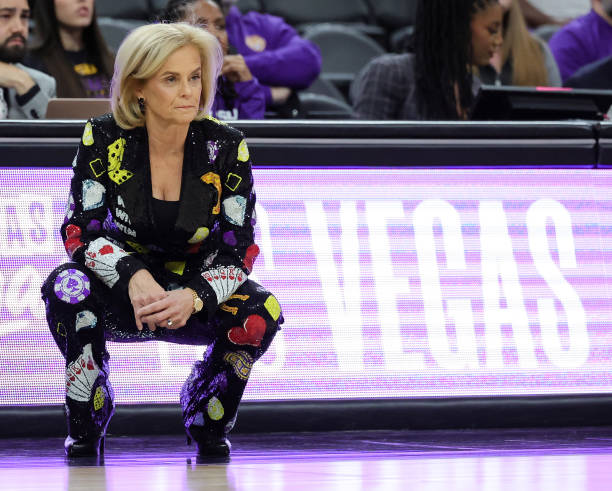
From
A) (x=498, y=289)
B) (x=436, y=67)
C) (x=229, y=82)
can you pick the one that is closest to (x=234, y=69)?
(x=229, y=82)

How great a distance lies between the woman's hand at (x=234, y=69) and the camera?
15.1 feet

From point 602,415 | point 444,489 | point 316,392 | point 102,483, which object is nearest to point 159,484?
point 102,483

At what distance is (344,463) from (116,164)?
2.83 ft

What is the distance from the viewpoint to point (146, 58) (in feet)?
8.38

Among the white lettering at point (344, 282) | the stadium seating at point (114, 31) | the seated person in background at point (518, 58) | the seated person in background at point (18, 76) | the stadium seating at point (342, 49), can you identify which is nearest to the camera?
the white lettering at point (344, 282)

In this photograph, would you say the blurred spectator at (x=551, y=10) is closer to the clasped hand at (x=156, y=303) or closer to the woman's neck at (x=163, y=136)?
the woman's neck at (x=163, y=136)

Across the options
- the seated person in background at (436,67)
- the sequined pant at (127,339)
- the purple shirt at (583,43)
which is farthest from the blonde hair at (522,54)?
the sequined pant at (127,339)

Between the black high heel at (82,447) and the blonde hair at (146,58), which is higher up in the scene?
the blonde hair at (146,58)

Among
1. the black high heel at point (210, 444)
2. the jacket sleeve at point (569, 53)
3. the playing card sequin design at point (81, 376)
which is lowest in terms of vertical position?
the black high heel at point (210, 444)

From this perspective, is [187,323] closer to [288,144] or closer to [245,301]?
[245,301]

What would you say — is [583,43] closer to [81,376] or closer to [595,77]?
[595,77]

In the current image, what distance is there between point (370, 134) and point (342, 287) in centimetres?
45

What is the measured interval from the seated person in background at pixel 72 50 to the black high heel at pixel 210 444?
2100 mm

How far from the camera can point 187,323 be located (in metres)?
2.57
